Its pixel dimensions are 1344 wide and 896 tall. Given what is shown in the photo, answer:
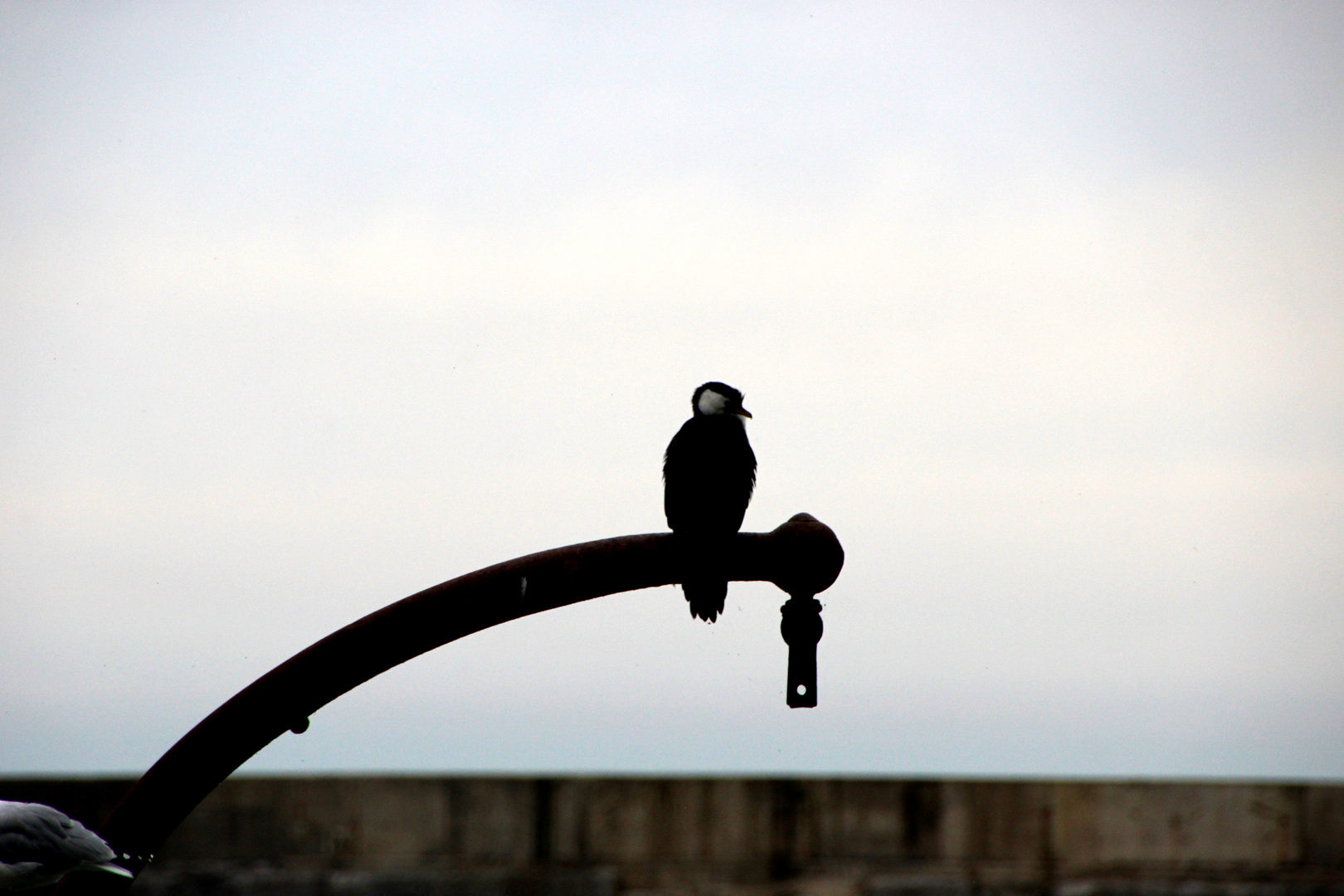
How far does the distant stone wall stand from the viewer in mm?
6426

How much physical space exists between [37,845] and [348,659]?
93cm

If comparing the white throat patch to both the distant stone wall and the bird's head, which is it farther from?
the distant stone wall

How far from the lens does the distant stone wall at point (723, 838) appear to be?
21.1ft

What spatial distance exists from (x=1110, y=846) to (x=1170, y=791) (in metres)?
0.43

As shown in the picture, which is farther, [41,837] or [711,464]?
[711,464]

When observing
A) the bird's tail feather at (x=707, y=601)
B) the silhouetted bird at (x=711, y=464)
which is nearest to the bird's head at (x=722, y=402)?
the silhouetted bird at (x=711, y=464)

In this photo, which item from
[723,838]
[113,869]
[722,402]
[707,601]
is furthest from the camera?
[723,838]

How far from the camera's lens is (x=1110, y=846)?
648 centimetres

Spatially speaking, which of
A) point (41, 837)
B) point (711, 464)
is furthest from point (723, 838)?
point (41, 837)

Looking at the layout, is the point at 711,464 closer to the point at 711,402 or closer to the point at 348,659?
the point at 711,402

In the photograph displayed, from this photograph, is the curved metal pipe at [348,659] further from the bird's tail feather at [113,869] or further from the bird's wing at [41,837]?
the bird's wing at [41,837]

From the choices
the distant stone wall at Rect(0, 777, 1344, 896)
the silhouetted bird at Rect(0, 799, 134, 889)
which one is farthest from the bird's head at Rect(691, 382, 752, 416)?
the silhouetted bird at Rect(0, 799, 134, 889)

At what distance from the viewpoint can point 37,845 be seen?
2.55 meters

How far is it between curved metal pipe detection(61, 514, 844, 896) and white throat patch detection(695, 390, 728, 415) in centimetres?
268
